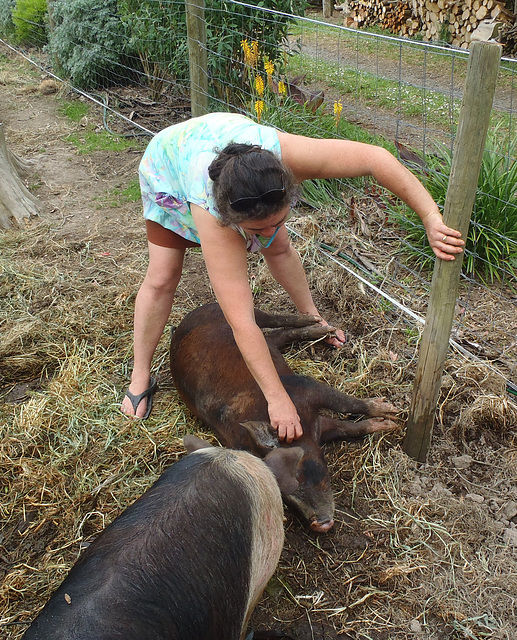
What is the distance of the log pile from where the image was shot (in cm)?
939

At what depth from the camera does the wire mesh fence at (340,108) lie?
12.5 ft

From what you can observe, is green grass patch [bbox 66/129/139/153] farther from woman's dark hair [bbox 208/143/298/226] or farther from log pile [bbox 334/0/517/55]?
log pile [bbox 334/0/517/55]

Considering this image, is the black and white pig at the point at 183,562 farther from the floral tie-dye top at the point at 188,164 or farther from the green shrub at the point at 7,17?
the green shrub at the point at 7,17

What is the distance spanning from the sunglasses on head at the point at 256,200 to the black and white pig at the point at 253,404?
927 millimetres

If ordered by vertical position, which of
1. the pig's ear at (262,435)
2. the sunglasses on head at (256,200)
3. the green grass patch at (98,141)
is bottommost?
the green grass patch at (98,141)

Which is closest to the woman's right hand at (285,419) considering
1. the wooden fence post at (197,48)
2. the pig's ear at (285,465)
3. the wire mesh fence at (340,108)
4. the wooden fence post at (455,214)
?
the pig's ear at (285,465)

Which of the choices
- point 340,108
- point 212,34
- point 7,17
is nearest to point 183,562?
point 340,108

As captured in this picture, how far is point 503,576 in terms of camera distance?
229 centimetres

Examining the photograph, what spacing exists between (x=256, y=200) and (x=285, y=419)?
0.93 metres

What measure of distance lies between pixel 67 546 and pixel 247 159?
179 centimetres

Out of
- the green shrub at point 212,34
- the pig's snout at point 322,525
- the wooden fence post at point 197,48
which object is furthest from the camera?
the green shrub at point 212,34

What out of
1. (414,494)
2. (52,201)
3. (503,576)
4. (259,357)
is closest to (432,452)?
(414,494)

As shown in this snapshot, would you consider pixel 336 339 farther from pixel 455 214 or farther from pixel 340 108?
pixel 340 108

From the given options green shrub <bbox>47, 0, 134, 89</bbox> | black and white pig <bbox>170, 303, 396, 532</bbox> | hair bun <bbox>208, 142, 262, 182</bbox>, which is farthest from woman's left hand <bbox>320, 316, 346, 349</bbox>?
green shrub <bbox>47, 0, 134, 89</bbox>
